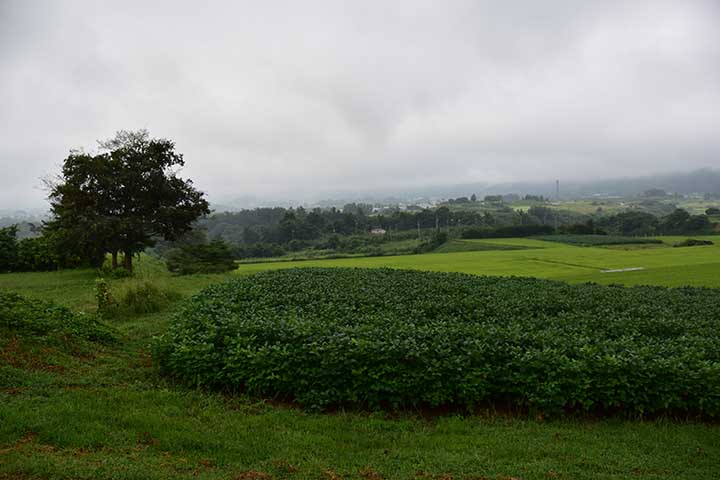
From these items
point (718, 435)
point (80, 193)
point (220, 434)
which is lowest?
point (718, 435)

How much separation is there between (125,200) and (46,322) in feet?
51.5

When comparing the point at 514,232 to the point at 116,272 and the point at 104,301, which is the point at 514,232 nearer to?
the point at 116,272

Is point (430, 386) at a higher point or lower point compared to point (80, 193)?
lower

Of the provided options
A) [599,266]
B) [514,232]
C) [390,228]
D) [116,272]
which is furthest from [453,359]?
[390,228]

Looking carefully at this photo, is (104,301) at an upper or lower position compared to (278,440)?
upper

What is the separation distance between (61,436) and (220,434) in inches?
63.6

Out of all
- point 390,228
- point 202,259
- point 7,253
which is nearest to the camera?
point 7,253

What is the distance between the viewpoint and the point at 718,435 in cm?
587

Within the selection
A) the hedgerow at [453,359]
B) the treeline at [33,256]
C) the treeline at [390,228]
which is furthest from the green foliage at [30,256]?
the treeline at [390,228]

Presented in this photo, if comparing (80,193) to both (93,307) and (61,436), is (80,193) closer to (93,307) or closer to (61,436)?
(93,307)

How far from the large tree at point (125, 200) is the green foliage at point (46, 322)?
12.5m

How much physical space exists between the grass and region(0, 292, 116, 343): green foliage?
132 centimetres

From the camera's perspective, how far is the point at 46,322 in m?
9.23

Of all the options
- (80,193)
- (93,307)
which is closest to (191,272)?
(80,193)
